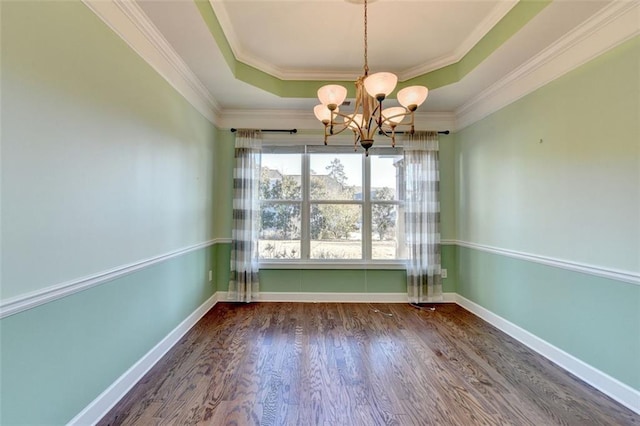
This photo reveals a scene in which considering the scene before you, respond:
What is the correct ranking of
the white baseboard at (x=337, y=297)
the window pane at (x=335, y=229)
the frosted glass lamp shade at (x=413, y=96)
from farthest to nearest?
the window pane at (x=335, y=229) → the white baseboard at (x=337, y=297) → the frosted glass lamp shade at (x=413, y=96)

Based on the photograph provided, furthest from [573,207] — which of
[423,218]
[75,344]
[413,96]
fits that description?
[75,344]

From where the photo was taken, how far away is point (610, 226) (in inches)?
74.9

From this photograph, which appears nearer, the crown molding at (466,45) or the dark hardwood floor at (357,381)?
the dark hardwood floor at (357,381)

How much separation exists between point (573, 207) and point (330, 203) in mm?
2508

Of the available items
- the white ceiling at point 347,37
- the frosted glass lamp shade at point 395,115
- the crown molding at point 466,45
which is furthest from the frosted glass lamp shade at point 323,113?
the crown molding at point 466,45

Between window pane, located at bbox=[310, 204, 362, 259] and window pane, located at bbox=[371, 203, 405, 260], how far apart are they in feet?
0.68

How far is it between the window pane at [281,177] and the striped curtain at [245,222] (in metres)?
0.19

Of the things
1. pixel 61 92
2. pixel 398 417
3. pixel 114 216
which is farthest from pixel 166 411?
pixel 61 92

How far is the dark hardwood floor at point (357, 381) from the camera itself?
171 centimetres

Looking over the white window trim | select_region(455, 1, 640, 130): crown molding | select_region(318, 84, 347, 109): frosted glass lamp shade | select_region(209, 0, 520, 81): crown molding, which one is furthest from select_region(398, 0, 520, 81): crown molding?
select_region(318, 84, 347, 109): frosted glass lamp shade

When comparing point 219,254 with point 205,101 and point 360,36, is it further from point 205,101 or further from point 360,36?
point 360,36

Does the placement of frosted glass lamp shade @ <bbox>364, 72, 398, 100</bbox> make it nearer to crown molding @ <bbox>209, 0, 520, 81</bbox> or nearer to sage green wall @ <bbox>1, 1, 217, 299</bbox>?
crown molding @ <bbox>209, 0, 520, 81</bbox>

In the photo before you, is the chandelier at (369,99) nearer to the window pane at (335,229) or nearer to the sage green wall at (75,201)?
the sage green wall at (75,201)

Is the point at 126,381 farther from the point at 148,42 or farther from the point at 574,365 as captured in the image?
the point at 574,365
